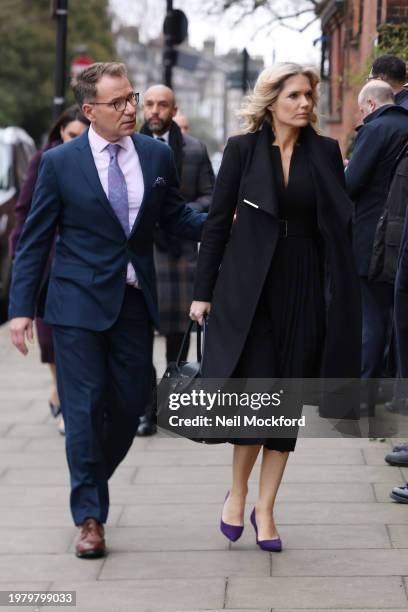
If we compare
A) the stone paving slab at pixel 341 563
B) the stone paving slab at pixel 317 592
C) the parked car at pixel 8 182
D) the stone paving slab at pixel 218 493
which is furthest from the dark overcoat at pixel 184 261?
the parked car at pixel 8 182

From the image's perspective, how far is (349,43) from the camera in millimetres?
13375

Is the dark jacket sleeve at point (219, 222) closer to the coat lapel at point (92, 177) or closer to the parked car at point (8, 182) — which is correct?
the coat lapel at point (92, 177)

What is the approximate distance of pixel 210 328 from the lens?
547cm

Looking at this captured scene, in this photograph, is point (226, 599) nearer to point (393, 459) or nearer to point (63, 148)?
point (63, 148)

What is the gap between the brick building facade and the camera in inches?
384

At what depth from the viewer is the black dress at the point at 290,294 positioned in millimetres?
5379

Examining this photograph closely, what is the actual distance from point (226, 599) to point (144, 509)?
1.53m

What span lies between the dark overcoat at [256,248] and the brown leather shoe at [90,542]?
0.77 m

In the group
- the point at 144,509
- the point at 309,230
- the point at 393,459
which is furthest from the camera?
the point at 393,459

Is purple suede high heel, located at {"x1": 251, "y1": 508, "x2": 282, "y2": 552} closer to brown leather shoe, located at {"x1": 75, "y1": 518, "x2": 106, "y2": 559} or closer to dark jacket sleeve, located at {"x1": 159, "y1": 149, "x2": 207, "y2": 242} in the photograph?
brown leather shoe, located at {"x1": 75, "y1": 518, "x2": 106, "y2": 559}

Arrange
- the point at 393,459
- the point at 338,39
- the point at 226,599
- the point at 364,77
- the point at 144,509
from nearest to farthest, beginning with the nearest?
the point at 226,599, the point at 144,509, the point at 393,459, the point at 364,77, the point at 338,39

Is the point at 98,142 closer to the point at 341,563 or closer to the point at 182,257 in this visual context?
the point at 341,563

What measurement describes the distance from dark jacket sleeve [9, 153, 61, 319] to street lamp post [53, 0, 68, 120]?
294 inches

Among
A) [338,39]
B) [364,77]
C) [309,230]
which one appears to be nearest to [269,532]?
[309,230]
